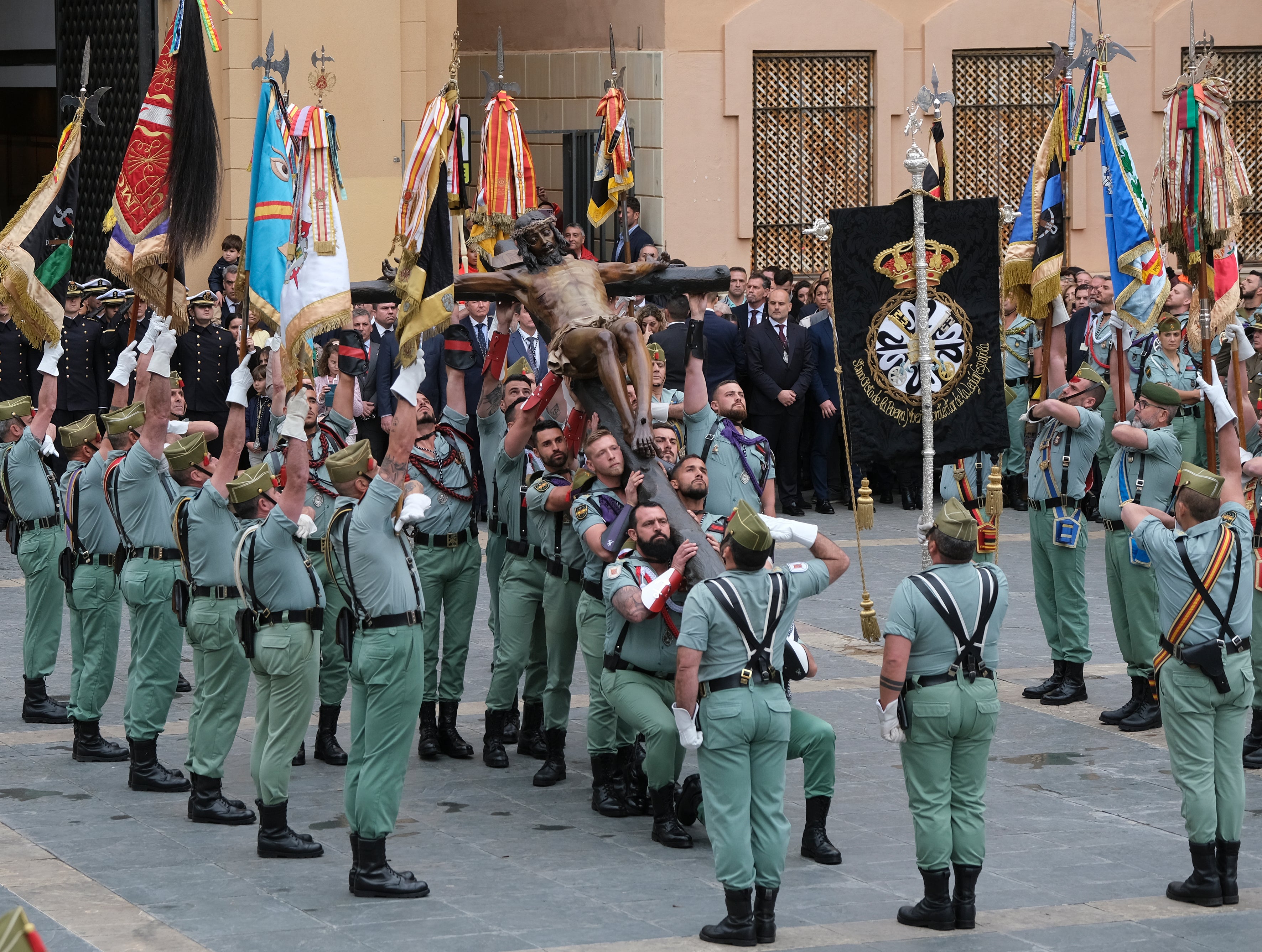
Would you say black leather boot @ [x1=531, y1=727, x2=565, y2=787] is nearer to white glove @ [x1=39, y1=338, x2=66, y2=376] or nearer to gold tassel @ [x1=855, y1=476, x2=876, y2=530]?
gold tassel @ [x1=855, y1=476, x2=876, y2=530]

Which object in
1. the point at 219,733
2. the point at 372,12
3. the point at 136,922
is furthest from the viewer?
the point at 372,12

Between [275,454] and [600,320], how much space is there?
2147 mm

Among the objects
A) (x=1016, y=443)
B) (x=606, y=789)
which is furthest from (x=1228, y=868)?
(x=1016, y=443)

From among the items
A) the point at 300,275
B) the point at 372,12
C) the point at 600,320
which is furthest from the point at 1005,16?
the point at 300,275

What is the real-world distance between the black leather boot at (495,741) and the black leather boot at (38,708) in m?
2.60

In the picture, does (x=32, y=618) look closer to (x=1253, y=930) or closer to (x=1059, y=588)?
(x=1059, y=588)

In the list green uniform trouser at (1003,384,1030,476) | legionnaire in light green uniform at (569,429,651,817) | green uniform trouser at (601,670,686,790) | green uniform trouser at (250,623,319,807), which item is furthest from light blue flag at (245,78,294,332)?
green uniform trouser at (1003,384,1030,476)

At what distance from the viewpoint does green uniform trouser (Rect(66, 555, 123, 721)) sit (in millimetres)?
9906

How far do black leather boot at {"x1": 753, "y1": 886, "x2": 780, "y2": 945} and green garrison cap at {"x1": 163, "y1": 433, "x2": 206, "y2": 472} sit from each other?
150 inches

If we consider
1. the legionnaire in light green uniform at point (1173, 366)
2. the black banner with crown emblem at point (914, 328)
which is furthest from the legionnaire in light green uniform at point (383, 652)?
the legionnaire in light green uniform at point (1173, 366)

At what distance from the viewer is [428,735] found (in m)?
10.0

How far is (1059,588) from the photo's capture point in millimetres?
11328

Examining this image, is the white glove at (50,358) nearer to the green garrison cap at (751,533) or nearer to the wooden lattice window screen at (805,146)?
the green garrison cap at (751,533)

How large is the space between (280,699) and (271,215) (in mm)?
2184
